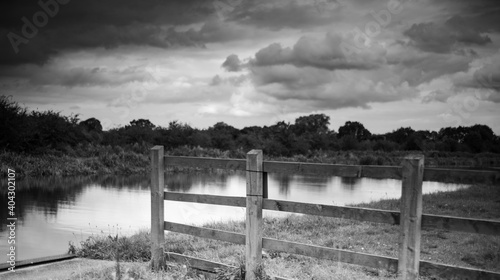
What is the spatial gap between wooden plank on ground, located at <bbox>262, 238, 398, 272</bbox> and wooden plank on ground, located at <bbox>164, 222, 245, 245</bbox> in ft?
1.81

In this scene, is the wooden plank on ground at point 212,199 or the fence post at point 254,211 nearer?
the fence post at point 254,211

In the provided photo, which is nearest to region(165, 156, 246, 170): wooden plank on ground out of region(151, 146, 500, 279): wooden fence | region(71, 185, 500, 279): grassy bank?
region(151, 146, 500, 279): wooden fence

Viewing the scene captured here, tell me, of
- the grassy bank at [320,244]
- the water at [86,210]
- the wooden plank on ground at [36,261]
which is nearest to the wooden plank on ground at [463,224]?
the grassy bank at [320,244]

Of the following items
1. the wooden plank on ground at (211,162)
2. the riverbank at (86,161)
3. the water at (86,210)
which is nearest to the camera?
the wooden plank on ground at (211,162)

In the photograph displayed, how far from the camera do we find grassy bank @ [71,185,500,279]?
7.51 m

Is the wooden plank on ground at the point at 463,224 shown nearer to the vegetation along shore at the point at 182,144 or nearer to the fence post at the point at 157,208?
the fence post at the point at 157,208

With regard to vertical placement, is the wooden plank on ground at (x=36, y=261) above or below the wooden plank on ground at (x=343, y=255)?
below

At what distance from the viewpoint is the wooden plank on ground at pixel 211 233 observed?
6797mm

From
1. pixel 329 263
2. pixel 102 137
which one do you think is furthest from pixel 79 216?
pixel 102 137

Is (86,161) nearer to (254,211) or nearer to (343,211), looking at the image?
(254,211)

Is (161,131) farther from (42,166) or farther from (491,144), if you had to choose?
(491,144)

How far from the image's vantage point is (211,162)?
23.9 feet

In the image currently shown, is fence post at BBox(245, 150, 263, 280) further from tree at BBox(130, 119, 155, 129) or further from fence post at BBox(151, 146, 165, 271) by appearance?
tree at BBox(130, 119, 155, 129)

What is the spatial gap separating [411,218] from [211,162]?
320 centimetres
